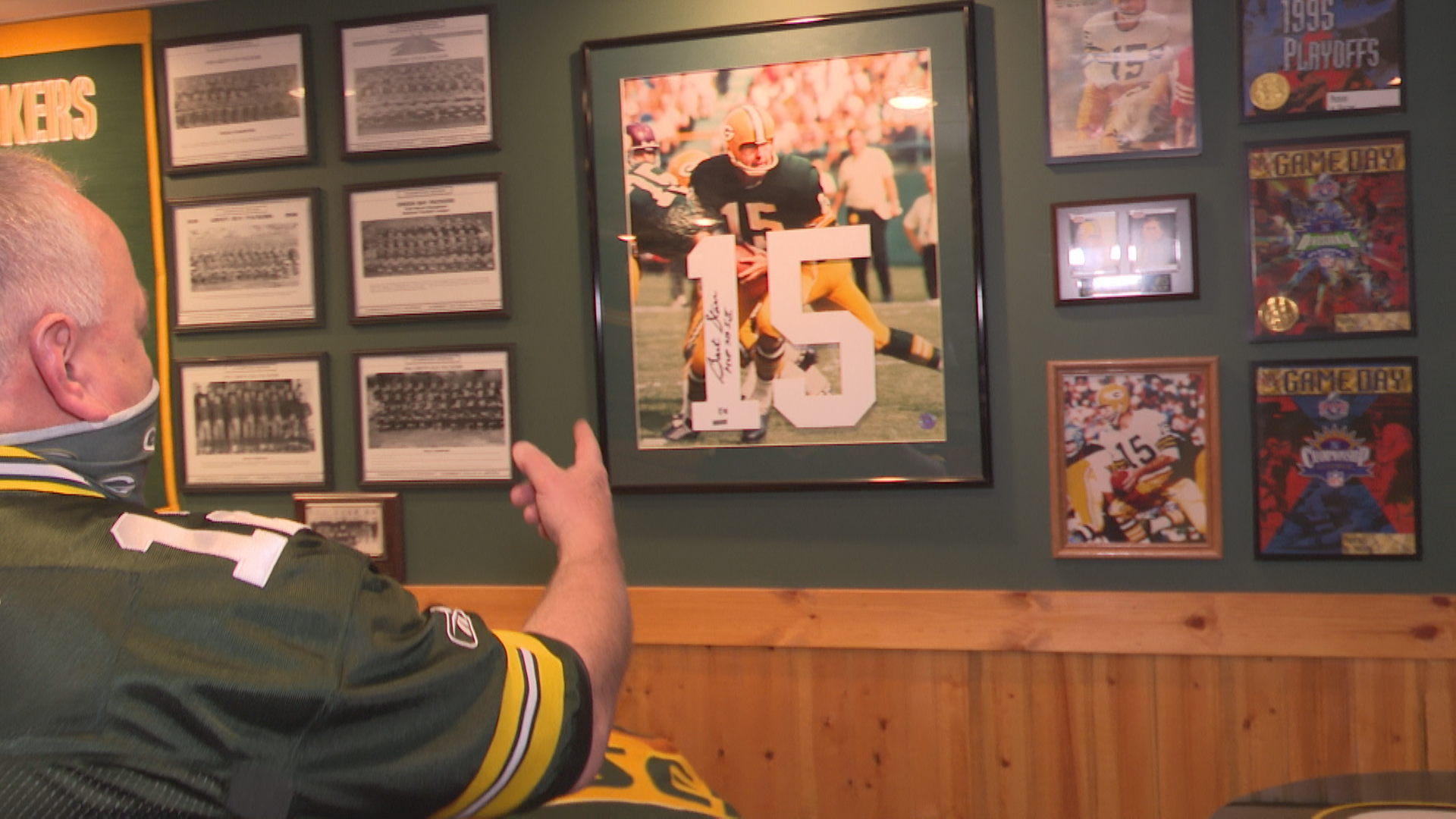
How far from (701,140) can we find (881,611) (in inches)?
50.4

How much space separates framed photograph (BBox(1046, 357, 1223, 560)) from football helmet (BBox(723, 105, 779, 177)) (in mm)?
872

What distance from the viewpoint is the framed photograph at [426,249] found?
285 cm

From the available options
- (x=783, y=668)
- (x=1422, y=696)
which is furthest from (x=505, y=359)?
(x=1422, y=696)

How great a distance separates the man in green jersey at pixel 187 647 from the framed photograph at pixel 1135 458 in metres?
1.83

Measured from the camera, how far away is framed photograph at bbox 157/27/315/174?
2.95m

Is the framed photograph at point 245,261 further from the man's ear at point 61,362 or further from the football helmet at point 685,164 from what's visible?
the man's ear at point 61,362

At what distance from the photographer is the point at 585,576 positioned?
A: 105 cm

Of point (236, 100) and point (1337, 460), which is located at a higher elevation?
point (236, 100)

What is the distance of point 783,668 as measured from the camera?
108 inches

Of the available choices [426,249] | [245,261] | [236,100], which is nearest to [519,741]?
[426,249]

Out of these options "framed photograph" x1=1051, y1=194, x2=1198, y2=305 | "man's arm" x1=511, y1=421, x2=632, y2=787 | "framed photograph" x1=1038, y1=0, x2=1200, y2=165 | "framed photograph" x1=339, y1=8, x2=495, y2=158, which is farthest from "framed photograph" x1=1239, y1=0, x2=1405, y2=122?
"man's arm" x1=511, y1=421, x2=632, y2=787

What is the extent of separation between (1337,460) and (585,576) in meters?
2.09

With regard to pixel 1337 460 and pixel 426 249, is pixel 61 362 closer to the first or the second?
pixel 426 249

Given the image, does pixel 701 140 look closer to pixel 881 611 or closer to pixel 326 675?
pixel 881 611
